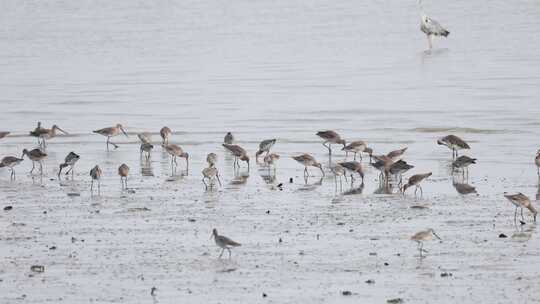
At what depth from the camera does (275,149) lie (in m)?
21.0

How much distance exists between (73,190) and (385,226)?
501 centimetres

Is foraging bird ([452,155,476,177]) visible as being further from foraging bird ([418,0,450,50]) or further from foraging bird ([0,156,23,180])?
foraging bird ([418,0,450,50])

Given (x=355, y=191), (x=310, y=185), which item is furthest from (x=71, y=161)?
(x=355, y=191)

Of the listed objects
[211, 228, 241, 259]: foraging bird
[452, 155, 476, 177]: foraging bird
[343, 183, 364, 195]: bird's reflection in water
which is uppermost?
[452, 155, 476, 177]: foraging bird

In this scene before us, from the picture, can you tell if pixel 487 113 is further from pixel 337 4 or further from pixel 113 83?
pixel 337 4

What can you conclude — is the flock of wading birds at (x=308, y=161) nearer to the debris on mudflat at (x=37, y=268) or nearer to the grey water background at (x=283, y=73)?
the grey water background at (x=283, y=73)

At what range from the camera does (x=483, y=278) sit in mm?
11414

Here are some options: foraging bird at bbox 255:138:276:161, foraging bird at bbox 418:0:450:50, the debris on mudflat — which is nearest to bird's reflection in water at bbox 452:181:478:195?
foraging bird at bbox 255:138:276:161

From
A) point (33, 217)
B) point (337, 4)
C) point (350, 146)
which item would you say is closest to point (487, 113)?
point (350, 146)

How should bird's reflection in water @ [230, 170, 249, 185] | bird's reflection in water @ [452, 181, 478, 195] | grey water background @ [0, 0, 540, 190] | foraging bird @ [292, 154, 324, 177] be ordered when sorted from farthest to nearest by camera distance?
grey water background @ [0, 0, 540, 190] → foraging bird @ [292, 154, 324, 177] → bird's reflection in water @ [230, 170, 249, 185] → bird's reflection in water @ [452, 181, 478, 195]

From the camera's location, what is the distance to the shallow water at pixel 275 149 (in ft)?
38.5

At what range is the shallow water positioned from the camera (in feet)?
38.5

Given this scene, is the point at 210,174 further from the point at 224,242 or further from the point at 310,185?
the point at 224,242

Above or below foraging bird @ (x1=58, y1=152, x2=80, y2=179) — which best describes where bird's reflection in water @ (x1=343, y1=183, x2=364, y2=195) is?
below
